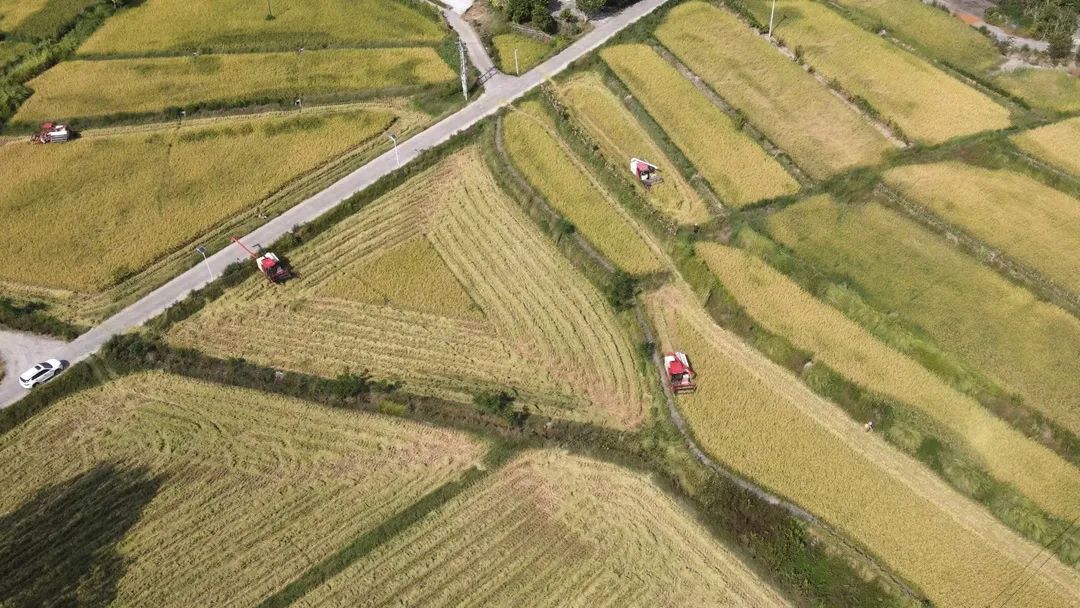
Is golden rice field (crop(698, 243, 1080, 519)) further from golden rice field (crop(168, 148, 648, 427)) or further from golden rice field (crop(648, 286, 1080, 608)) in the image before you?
golden rice field (crop(168, 148, 648, 427))

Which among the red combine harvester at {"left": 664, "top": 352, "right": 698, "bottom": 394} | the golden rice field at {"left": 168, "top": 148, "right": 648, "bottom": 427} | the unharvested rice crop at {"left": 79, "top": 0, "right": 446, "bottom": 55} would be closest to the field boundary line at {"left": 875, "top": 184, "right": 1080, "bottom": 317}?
the red combine harvester at {"left": 664, "top": 352, "right": 698, "bottom": 394}

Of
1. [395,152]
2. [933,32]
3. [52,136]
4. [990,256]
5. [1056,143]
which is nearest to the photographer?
[990,256]

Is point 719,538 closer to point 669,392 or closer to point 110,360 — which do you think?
point 669,392

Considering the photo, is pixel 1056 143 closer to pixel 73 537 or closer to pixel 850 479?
pixel 850 479

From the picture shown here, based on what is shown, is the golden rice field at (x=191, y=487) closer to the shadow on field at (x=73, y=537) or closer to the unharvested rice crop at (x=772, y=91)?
the shadow on field at (x=73, y=537)

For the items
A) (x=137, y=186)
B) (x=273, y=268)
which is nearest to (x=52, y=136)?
(x=137, y=186)

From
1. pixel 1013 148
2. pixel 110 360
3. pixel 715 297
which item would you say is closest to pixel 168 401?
pixel 110 360
